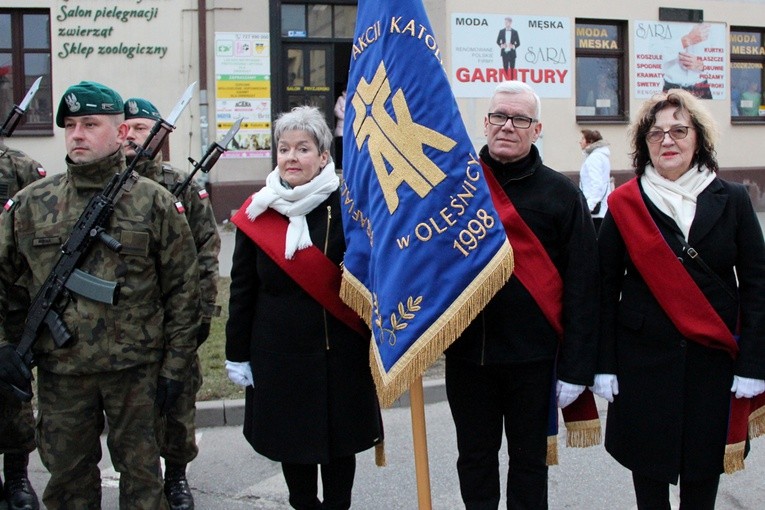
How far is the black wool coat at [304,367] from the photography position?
3.41 metres

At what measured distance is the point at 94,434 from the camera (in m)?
3.42

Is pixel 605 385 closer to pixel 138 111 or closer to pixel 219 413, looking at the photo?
pixel 138 111

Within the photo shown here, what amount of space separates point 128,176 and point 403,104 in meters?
1.15

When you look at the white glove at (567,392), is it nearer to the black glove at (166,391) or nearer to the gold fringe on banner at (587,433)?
the gold fringe on banner at (587,433)

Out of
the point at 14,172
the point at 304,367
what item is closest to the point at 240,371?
the point at 304,367

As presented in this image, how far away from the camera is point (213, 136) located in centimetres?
1380

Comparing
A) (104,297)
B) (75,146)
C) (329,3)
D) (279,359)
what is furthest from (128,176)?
(329,3)

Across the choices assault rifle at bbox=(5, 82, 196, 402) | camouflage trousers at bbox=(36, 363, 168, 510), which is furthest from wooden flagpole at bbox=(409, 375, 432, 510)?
assault rifle at bbox=(5, 82, 196, 402)

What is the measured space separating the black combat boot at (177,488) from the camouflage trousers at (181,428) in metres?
0.07

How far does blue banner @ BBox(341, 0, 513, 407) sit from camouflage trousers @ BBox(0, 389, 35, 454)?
2.05 metres

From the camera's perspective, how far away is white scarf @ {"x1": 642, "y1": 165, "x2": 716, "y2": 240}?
10.5 feet

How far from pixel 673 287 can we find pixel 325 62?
12.2 metres

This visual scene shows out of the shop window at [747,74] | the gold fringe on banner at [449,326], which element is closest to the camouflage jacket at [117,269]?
the gold fringe on banner at [449,326]

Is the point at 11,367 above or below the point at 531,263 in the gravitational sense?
below
